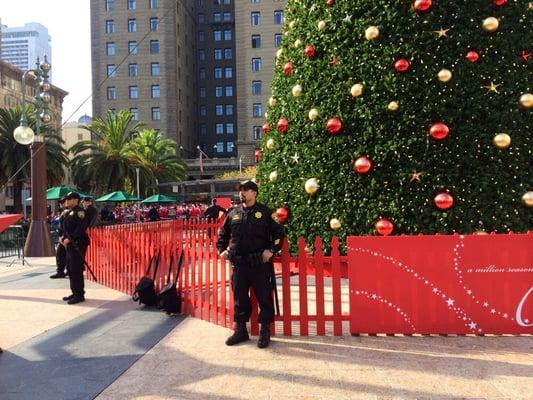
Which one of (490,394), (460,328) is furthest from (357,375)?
(460,328)

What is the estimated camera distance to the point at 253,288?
18.2 ft

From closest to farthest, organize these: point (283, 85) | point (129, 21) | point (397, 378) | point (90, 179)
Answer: point (397, 378) < point (283, 85) < point (90, 179) < point (129, 21)

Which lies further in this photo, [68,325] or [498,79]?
[498,79]

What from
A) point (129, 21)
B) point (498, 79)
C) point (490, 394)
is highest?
point (129, 21)

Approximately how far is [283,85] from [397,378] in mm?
5595

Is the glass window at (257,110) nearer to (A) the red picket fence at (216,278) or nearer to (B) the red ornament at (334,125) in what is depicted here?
(A) the red picket fence at (216,278)

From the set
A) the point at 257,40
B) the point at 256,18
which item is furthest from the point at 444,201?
the point at 256,18

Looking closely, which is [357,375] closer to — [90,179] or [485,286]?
[485,286]

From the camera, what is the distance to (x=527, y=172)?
278 inches

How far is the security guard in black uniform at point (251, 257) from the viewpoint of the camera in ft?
17.8

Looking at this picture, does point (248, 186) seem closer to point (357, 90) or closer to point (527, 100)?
point (357, 90)

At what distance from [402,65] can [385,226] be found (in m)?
2.27

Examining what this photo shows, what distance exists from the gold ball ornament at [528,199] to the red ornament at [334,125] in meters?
2.71

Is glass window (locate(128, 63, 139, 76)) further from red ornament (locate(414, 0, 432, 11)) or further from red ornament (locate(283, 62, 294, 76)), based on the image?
red ornament (locate(414, 0, 432, 11))
